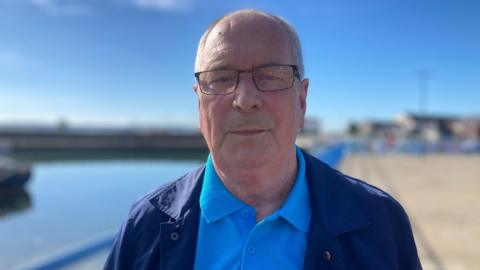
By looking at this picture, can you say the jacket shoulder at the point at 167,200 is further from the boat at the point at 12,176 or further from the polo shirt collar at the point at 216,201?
the boat at the point at 12,176

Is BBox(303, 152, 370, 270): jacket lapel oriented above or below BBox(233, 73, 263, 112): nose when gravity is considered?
below

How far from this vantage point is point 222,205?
1379 millimetres

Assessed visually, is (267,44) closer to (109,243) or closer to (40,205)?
(109,243)

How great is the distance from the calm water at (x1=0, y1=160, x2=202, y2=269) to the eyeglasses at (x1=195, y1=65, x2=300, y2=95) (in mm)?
1553

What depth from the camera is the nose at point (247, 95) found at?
126 centimetres

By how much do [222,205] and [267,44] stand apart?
2.06 feet

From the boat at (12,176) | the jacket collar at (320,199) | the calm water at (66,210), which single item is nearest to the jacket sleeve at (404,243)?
the jacket collar at (320,199)

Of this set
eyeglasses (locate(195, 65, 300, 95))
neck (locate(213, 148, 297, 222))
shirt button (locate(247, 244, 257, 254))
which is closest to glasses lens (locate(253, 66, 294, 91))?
eyeglasses (locate(195, 65, 300, 95))

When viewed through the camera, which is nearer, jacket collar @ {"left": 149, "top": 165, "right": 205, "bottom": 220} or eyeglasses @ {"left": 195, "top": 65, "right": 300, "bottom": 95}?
eyeglasses @ {"left": 195, "top": 65, "right": 300, "bottom": 95}

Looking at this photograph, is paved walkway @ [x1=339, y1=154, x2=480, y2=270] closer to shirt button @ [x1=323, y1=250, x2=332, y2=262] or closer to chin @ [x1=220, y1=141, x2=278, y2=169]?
shirt button @ [x1=323, y1=250, x2=332, y2=262]

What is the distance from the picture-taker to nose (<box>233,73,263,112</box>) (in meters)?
1.26

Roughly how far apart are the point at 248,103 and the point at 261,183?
33 centimetres

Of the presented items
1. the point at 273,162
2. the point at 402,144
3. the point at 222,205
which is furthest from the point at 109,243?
the point at 402,144

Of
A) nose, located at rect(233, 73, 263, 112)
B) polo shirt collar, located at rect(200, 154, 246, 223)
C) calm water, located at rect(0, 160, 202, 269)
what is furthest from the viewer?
calm water, located at rect(0, 160, 202, 269)
